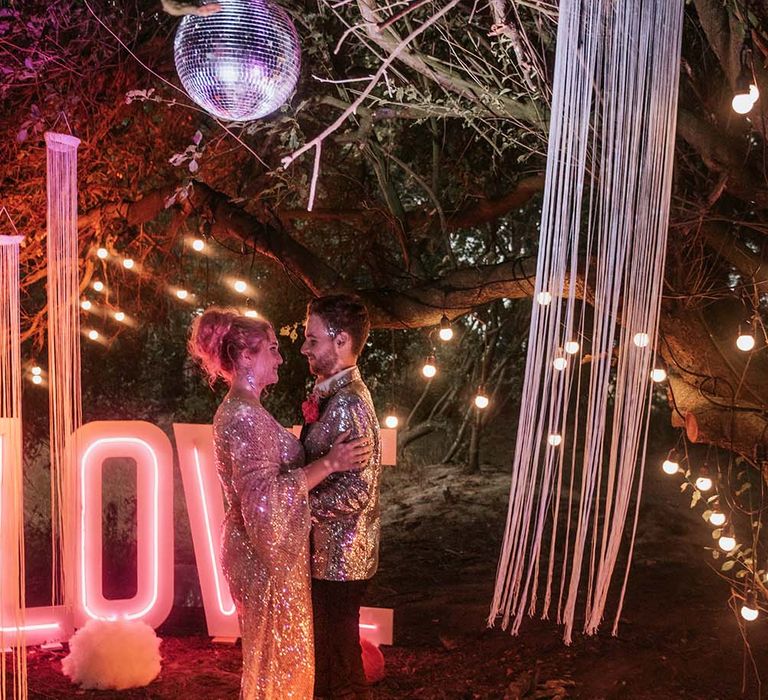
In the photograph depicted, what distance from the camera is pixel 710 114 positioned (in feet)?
14.1

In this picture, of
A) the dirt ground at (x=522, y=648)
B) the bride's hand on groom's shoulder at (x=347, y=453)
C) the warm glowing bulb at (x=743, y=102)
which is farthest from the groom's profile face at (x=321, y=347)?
the dirt ground at (x=522, y=648)

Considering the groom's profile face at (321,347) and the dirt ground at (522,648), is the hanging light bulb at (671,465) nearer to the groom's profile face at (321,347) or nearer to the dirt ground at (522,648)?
the dirt ground at (522,648)

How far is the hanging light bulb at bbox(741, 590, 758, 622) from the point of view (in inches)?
158

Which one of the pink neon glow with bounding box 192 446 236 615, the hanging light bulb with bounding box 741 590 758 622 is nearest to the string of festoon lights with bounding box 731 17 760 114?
the hanging light bulb with bounding box 741 590 758 622

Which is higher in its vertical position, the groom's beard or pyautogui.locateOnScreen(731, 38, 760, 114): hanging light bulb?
pyautogui.locateOnScreen(731, 38, 760, 114): hanging light bulb

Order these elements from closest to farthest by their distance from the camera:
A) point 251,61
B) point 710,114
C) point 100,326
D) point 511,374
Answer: point 251,61 → point 710,114 → point 100,326 → point 511,374

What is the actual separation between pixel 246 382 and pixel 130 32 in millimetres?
3607

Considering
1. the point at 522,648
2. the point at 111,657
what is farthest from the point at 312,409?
the point at 522,648

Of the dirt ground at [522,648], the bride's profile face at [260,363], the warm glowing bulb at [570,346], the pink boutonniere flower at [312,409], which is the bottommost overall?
the dirt ground at [522,648]

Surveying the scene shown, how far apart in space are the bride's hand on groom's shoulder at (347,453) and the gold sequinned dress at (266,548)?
13cm

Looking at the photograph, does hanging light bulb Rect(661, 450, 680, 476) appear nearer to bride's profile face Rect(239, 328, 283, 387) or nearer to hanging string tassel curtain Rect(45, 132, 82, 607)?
bride's profile face Rect(239, 328, 283, 387)

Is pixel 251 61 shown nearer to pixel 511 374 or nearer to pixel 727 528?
pixel 727 528

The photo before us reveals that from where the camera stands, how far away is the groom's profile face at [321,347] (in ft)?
10.1

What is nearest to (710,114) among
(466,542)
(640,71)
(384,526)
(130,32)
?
(640,71)
